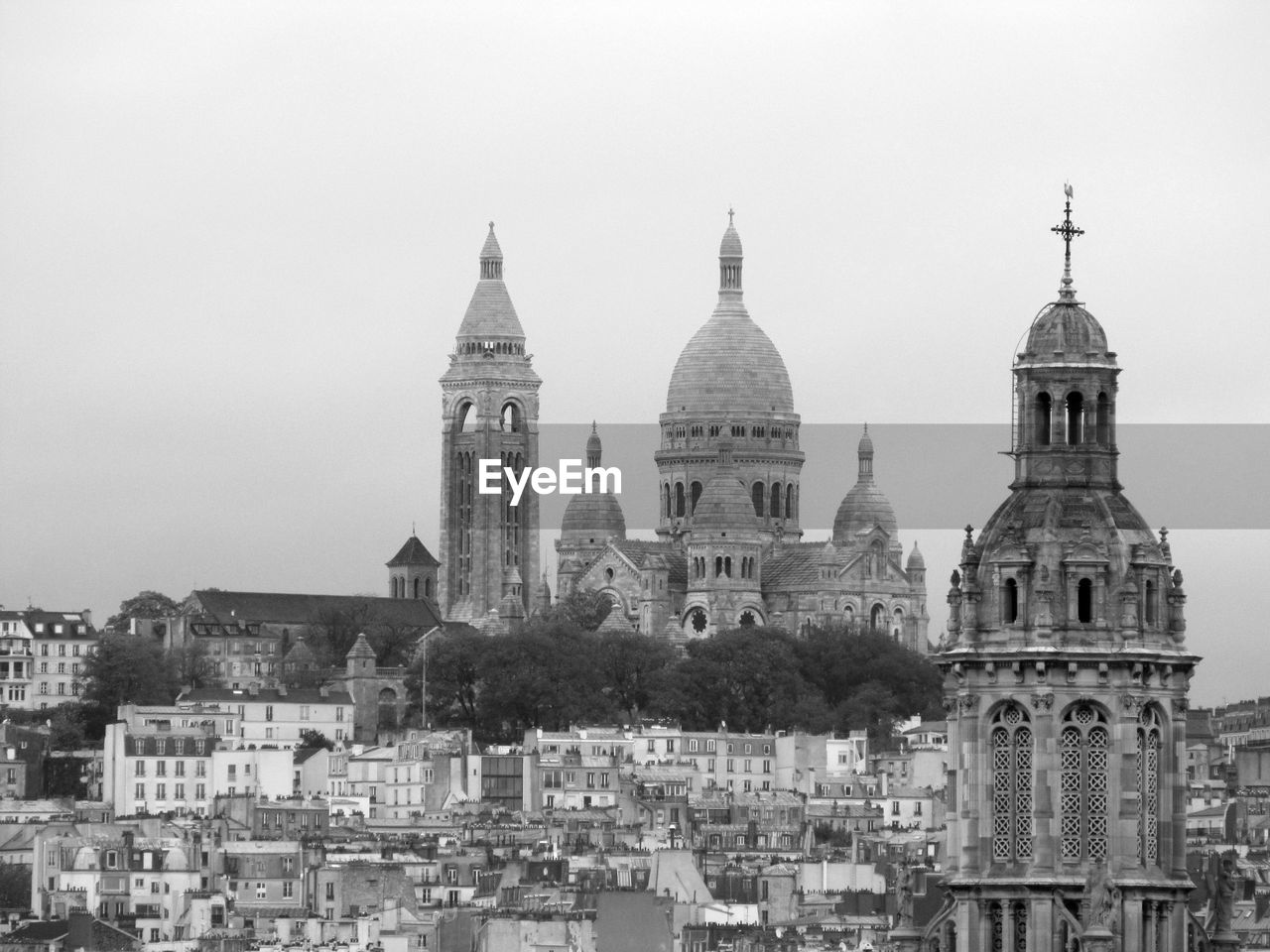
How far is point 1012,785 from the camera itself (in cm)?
3278

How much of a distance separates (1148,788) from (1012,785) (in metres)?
0.91

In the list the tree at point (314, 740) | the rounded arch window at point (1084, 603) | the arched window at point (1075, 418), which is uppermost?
the tree at point (314, 740)

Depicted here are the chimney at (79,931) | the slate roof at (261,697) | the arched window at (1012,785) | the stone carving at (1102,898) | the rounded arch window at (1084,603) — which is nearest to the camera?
the stone carving at (1102,898)

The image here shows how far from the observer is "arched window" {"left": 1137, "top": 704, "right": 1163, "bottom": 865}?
107ft

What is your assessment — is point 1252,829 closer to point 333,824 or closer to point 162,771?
point 333,824

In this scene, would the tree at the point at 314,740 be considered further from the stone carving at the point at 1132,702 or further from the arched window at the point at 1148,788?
the stone carving at the point at 1132,702

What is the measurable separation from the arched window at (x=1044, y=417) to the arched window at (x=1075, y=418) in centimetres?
12

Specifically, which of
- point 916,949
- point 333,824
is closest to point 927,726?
point 333,824

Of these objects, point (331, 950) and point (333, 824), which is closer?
point (331, 950)

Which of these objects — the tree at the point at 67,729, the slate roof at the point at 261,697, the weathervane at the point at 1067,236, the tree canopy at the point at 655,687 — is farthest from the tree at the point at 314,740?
the weathervane at the point at 1067,236

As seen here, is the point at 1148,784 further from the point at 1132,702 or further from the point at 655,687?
the point at 655,687

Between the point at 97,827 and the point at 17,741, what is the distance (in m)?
41.9

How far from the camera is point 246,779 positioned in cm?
16925

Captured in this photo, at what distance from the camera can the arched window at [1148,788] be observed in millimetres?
32719
